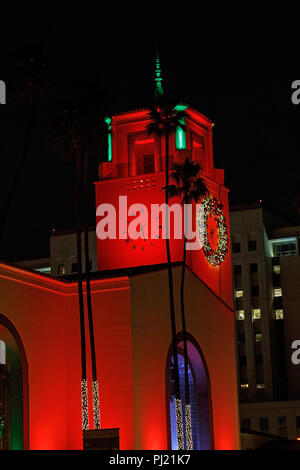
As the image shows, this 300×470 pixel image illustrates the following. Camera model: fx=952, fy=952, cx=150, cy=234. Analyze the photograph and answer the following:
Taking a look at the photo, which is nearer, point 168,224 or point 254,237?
point 168,224

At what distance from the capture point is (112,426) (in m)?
40.0

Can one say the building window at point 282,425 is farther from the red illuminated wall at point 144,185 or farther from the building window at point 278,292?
the red illuminated wall at point 144,185

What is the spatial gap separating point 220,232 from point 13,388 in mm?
19994

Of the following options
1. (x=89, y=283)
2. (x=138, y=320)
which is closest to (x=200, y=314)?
(x=138, y=320)

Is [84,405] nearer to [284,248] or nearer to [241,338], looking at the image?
[241,338]

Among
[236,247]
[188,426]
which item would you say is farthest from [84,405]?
[236,247]

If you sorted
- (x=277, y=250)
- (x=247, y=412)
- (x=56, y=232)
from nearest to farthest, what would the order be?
(x=247, y=412) → (x=277, y=250) → (x=56, y=232)

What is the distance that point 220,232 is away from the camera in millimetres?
54656

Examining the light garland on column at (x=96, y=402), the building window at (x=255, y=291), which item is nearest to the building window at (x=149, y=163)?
the light garland on column at (x=96, y=402)

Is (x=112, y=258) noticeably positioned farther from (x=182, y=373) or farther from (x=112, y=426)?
(x=112, y=426)

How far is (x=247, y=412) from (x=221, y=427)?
50400 millimetres

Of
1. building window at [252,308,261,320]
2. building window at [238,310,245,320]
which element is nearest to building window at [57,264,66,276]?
building window at [238,310,245,320]

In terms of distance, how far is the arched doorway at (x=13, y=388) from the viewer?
3756 cm

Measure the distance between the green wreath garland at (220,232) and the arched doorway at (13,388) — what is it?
16974 millimetres
